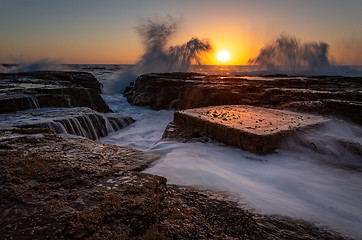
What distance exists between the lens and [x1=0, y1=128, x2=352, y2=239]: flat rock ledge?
0.92 meters

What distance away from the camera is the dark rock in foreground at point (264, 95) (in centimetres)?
451

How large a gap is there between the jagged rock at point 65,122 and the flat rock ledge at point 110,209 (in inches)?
108

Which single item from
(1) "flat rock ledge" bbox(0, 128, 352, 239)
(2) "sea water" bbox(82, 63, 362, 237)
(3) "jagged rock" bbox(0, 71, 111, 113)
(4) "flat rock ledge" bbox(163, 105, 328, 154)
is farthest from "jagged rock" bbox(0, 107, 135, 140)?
(1) "flat rock ledge" bbox(0, 128, 352, 239)

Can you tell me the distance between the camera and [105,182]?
4.42 feet

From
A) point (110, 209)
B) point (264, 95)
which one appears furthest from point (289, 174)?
point (264, 95)

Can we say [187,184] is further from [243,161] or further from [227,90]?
[227,90]

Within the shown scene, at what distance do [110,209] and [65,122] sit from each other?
4.08 metres

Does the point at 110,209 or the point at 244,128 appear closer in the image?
the point at 110,209

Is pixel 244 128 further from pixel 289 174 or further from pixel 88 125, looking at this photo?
pixel 88 125

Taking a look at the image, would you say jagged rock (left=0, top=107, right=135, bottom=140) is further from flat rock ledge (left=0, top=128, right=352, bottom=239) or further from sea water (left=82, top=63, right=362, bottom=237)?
flat rock ledge (left=0, top=128, right=352, bottom=239)

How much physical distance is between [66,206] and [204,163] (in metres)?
1.45

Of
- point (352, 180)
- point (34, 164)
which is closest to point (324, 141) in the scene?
point (352, 180)

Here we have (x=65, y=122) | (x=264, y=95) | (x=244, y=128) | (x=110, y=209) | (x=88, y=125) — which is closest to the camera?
(x=110, y=209)

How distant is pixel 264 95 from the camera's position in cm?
594
